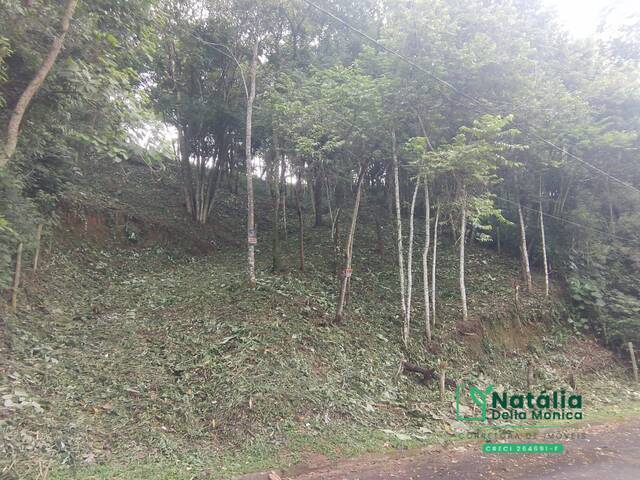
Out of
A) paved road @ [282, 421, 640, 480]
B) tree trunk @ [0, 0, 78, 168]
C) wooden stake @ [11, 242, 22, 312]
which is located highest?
tree trunk @ [0, 0, 78, 168]

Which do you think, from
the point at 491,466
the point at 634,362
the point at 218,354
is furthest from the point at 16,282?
the point at 634,362

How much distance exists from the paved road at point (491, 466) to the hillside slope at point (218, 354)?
407 millimetres

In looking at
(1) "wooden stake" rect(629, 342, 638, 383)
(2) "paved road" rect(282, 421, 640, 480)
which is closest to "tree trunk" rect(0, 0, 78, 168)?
(2) "paved road" rect(282, 421, 640, 480)

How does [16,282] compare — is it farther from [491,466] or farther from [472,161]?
[472,161]

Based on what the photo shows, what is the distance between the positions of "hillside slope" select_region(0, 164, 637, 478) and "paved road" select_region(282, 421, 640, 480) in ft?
1.34

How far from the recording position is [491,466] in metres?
5.44

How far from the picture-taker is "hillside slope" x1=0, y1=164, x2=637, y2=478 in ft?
16.5

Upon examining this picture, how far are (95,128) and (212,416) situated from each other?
5027mm

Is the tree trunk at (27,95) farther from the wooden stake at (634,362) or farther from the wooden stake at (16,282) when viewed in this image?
the wooden stake at (634,362)

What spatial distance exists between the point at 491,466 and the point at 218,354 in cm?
484

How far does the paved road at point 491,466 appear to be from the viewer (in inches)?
197

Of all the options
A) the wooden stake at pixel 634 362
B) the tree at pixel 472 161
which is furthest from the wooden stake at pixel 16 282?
the wooden stake at pixel 634 362

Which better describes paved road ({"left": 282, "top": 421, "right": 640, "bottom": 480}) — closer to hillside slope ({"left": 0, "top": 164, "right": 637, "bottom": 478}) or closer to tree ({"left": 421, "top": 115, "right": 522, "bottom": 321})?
hillside slope ({"left": 0, "top": 164, "right": 637, "bottom": 478})

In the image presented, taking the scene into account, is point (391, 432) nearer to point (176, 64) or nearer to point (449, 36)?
point (449, 36)
